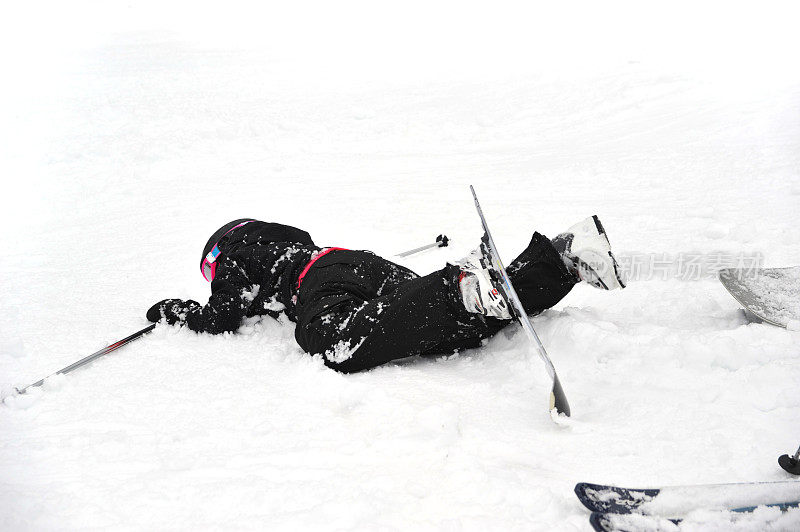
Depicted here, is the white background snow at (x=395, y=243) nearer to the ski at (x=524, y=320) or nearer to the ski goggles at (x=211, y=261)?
the ski at (x=524, y=320)

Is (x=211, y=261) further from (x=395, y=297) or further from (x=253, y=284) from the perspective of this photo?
(x=395, y=297)

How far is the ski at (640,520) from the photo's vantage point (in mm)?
1533

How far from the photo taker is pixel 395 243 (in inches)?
191

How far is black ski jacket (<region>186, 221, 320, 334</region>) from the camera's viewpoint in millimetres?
3285

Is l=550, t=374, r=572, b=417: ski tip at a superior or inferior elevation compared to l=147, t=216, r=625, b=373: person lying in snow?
inferior

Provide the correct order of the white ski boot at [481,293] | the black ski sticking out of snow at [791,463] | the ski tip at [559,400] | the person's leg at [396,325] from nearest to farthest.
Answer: the black ski sticking out of snow at [791,463] → the ski tip at [559,400] → the white ski boot at [481,293] → the person's leg at [396,325]

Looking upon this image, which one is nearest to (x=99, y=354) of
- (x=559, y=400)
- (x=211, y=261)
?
(x=211, y=261)

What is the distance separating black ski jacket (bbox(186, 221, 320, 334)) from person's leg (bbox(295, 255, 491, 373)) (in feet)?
1.66

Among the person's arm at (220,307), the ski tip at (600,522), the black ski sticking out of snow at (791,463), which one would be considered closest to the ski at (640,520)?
the ski tip at (600,522)

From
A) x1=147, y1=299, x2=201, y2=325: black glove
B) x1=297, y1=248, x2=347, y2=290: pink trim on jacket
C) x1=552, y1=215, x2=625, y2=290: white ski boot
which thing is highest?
x1=552, y1=215, x2=625, y2=290: white ski boot

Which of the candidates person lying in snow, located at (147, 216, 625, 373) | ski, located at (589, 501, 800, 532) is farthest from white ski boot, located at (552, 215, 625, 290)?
ski, located at (589, 501, 800, 532)

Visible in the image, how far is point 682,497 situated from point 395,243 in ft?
11.3

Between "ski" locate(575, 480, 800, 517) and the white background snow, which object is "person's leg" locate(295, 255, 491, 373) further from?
"ski" locate(575, 480, 800, 517)

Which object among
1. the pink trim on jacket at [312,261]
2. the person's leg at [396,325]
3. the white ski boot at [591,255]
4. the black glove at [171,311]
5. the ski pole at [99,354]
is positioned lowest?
the ski pole at [99,354]
